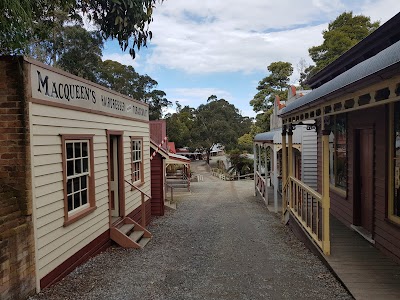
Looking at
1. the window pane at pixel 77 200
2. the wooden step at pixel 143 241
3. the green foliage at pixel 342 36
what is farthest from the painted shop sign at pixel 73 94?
the green foliage at pixel 342 36

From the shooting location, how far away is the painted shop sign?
535 cm

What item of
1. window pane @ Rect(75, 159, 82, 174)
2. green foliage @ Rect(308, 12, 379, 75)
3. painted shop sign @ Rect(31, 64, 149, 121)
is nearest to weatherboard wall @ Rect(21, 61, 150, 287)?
painted shop sign @ Rect(31, 64, 149, 121)

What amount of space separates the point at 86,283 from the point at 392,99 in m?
5.10

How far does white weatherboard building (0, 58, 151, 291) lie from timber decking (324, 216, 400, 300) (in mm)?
4309

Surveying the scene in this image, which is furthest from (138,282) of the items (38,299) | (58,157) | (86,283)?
(58,157)

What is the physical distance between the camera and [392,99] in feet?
12.3

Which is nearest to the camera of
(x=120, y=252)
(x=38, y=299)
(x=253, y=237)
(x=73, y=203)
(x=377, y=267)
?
(x=38, y=299)

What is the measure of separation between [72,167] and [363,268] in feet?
16.8

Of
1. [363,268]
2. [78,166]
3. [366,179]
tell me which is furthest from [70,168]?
[366,179]

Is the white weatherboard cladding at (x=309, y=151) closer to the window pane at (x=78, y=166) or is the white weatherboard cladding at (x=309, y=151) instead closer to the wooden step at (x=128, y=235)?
the wooden step at (x=128, y=235)

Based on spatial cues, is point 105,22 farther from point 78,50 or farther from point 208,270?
point 78,50

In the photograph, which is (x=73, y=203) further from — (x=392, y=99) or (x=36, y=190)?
(x=392, y=99)

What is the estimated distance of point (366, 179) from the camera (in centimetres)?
757

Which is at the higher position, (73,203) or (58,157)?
(58,157)
